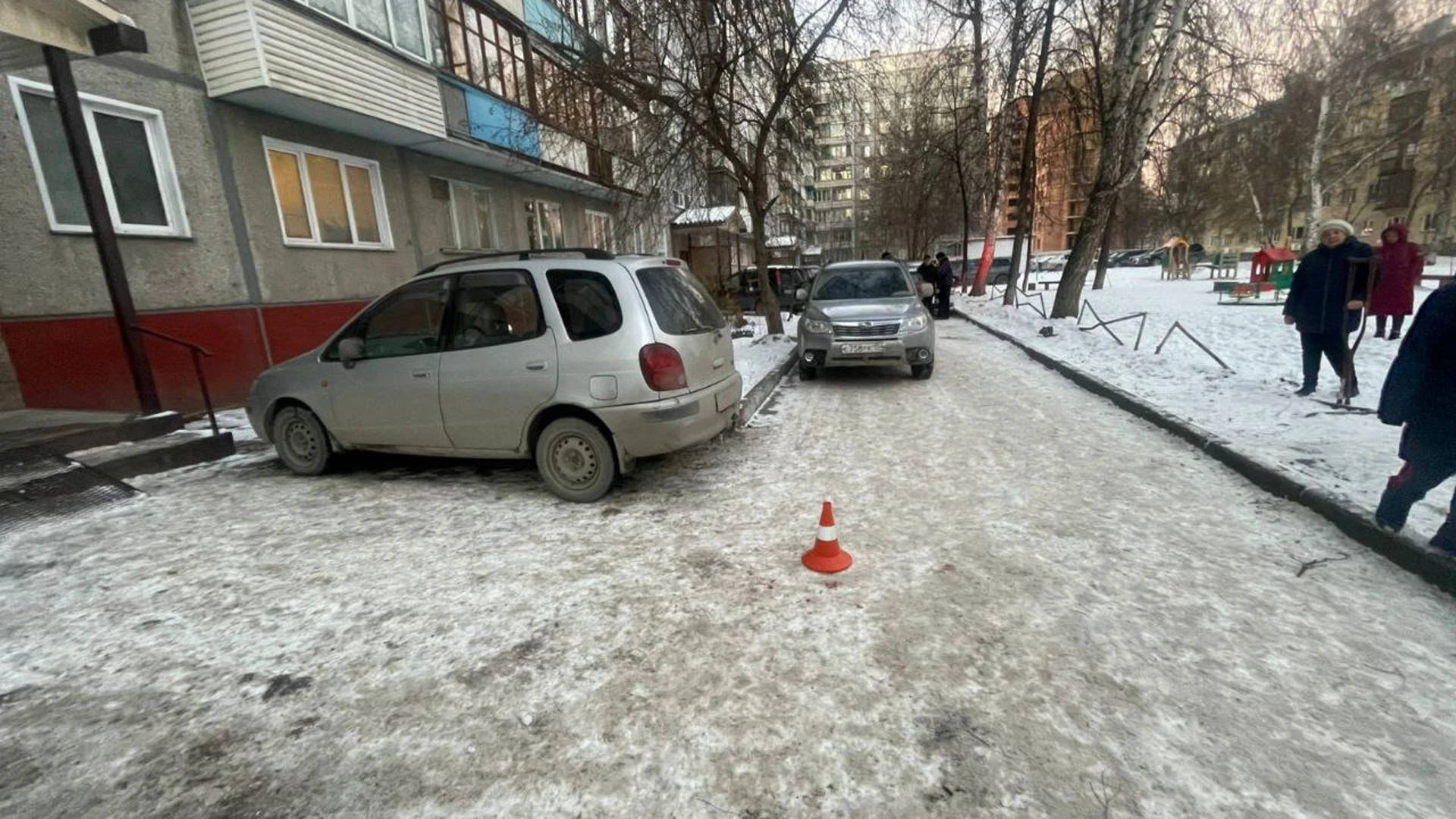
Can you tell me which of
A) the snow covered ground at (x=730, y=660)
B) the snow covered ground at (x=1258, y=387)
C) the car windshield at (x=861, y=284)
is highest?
the car windshield at (x=861, y=284)

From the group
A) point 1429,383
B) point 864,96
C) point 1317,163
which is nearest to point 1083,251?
point 864,96

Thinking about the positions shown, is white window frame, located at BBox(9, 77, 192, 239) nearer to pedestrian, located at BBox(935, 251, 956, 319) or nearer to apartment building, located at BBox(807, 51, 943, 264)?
apartment building, located at BBox(807, 51, 943, 264)

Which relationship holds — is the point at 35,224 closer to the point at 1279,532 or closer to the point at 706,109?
the point at 706,109

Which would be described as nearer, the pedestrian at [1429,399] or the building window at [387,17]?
the pedestrian at [1429,399]

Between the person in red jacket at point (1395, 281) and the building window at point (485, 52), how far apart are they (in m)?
15.6

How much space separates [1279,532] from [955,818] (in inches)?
129

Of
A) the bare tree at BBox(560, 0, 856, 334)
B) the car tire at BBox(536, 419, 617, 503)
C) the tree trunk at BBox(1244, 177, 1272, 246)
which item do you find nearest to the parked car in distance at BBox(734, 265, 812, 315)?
the bare tree at BBox(560, 0, 856, 334)

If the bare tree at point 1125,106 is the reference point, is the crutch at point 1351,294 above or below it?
below

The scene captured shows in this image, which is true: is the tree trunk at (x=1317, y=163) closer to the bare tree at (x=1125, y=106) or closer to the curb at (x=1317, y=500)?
the bare tree at (x=1125, y=106)

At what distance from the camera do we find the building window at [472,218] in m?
12.8

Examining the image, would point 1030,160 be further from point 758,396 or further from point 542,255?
point 542,255

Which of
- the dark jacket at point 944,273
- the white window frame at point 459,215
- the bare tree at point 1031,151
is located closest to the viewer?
the white window frame at point 459,215

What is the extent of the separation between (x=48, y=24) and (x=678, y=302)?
5.97 m

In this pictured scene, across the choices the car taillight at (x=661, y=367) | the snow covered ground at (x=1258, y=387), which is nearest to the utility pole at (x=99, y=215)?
the car taillight at (x=661, y=367)
